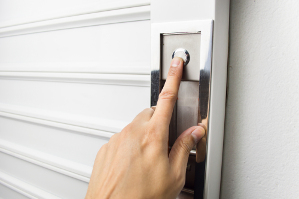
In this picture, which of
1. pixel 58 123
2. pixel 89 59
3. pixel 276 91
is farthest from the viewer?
pixel 58 123

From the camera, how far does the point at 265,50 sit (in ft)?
1.85

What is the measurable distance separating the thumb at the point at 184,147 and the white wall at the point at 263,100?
0.61 ft

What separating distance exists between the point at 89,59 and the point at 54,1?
326mm

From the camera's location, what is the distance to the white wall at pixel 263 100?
0.54m

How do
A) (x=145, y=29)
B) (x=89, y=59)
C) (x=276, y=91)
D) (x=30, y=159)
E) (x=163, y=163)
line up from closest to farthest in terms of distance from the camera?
(x=163, y=163), (x=276, y=91), (x=145, y=29), (x=89, y=59), (x=30, y=159)

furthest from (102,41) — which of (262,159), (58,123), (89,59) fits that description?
(262,159)

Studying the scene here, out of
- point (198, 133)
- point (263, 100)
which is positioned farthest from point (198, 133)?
point (263, 100)

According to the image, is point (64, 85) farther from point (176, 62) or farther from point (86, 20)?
point (176, 62)

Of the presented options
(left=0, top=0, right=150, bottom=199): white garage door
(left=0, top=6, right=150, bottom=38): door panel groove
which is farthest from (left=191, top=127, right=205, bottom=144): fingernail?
(left=0, top=6, right=150, bottom=38): door panel groove

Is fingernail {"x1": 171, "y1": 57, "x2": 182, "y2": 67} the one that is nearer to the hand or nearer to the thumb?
the hand

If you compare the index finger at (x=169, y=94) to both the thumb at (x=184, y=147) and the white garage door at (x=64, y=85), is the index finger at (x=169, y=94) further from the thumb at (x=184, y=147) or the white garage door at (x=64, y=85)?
the white garage door at (x=64, y=85)

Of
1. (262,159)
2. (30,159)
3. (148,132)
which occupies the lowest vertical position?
(30,159)

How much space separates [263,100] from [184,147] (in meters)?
0.28

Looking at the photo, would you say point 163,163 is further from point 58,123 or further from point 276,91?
point 58,123
